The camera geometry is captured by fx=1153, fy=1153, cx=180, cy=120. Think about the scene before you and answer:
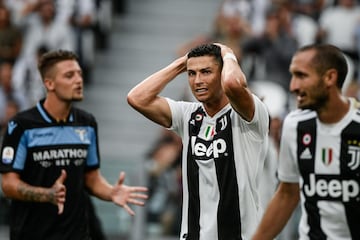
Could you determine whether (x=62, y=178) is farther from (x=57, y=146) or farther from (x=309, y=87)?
(x=309, y=87)

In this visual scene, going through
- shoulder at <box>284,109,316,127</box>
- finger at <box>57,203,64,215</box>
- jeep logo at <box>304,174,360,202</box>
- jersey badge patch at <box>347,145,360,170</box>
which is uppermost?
shoulder at <box>284,109,316,127</box>

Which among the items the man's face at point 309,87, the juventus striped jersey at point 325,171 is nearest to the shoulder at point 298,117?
the juventus striped jersey at point 325,171

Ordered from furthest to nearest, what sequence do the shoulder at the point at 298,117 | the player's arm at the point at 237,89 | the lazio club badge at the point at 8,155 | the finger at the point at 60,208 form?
the lazio club badge at the point at 8,155
the finger at the point at 60,208
the shoulder at the point at 298,117
the player's arm at the point at 237,89

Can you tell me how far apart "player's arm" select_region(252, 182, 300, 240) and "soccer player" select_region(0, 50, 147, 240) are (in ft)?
4.18

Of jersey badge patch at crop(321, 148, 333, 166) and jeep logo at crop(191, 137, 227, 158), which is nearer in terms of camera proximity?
jeep logo at crop(191, 137, 227, 158)

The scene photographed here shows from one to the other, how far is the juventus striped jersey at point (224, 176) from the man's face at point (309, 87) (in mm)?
414

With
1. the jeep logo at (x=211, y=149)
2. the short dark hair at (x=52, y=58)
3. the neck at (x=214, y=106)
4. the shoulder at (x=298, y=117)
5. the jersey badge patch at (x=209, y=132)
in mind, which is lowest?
the jeep logo at (x=211, y=149)

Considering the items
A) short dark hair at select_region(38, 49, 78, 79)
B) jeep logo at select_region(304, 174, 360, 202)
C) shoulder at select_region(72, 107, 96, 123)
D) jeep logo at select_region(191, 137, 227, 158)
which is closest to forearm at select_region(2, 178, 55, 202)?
shoulder at select_region(72, 107, 96, 123)

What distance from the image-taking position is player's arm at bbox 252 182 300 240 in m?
8.55

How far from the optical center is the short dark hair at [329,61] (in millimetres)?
8438

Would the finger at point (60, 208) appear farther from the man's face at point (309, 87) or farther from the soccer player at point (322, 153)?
the man's face at point (309, 87)

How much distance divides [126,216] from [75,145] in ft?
17.2

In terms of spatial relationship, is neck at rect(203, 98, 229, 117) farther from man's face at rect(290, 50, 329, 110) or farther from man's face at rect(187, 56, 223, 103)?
man's face at rect(290, 50, 329, 110)

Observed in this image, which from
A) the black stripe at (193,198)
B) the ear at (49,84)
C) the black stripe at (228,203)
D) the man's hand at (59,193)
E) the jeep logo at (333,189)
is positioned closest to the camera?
the black stripe at (228,203)
